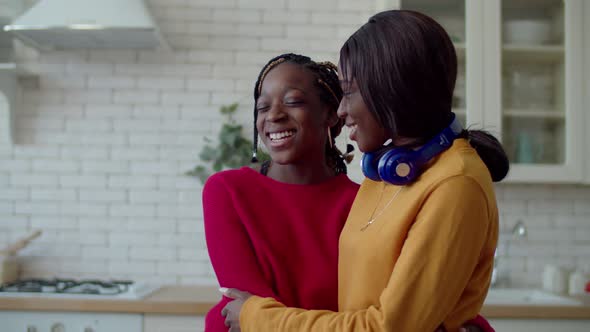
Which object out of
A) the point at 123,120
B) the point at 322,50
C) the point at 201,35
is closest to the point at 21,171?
the point at 123,120

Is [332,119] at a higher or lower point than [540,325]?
higher

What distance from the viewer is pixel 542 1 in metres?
2.99

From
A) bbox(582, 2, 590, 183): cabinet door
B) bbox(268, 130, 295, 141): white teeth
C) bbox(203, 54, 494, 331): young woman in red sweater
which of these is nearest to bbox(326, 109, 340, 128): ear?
bbox(203, 54, 494, 331): young woman in red sweater

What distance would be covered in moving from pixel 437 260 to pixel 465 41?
228 cm

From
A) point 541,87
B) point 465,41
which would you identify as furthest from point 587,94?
point 465,41

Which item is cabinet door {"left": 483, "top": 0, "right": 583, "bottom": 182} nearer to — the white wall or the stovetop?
the white wall

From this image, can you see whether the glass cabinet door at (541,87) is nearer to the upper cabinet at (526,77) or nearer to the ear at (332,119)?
the upper cabinet at (526,77)

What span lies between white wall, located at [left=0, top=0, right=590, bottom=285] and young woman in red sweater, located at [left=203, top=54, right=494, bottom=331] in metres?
1.83

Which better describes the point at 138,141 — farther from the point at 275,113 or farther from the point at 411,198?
the point at 411,198

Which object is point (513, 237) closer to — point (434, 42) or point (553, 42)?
point (553, 42)

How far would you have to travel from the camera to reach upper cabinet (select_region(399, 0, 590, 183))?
290 cm

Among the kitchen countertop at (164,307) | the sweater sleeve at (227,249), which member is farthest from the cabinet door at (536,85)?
the sweater sleeve at (227,249)

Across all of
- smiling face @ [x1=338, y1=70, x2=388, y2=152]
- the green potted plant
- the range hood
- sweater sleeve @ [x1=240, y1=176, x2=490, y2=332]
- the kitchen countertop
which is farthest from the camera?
the green potted plant

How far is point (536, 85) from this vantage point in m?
2.99
